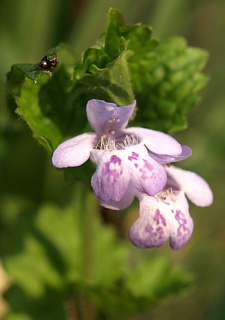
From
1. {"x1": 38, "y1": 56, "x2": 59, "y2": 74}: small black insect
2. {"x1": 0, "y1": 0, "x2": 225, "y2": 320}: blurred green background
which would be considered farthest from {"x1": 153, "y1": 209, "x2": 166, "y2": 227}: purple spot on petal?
{"x1": 0, "y1": 0, "x2": 225, "y2": 320}: blurred green background

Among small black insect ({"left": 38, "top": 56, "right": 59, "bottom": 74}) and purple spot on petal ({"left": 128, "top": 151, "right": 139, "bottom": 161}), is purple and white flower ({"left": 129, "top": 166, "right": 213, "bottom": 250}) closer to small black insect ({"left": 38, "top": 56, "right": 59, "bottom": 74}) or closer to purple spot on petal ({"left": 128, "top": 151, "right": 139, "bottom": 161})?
purple spot on petal ({"left": 128, "top": 151, "right": 139, "bottom": 161})

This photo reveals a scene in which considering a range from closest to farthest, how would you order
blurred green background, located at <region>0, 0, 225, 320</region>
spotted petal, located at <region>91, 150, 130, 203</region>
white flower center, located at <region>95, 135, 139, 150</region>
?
1. spotted petal, located at <region>91, 150, 130, 203</region>
2. white flower center, located at <region>95, 135, 139, 150</region>
3. blurred green background, located at <region>0, 0, 225, 320</region>

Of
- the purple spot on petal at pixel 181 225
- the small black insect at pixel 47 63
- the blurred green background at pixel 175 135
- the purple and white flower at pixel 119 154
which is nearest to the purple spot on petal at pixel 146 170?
the purple and white flower at pixel 119 154

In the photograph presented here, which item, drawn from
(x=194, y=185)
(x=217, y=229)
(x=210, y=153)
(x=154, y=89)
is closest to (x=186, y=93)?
(x=154, y=89)

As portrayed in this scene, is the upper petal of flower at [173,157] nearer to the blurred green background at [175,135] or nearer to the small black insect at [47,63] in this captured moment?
the small black insect at [47,63]

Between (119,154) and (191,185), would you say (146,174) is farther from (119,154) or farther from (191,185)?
(191,185)

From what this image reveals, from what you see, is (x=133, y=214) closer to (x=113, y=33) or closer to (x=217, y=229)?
(x=217, y=229)
